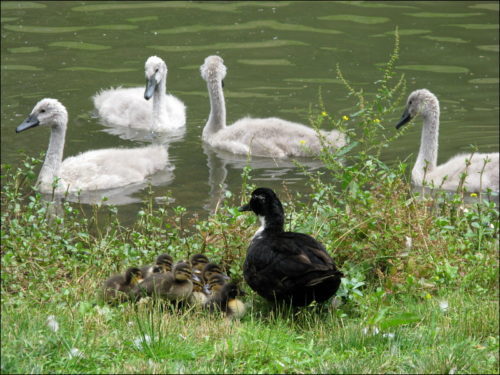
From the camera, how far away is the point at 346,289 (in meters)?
5.60

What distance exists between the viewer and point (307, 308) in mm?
5555

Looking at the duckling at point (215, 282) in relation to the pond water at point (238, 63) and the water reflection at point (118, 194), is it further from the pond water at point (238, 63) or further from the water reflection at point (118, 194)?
the water reflection at point (118, 194)

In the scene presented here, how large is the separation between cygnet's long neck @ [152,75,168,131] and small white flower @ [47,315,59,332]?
7258 mm

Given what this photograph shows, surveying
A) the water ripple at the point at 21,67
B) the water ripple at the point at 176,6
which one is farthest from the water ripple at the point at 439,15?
the water ripple at the point at 21,67

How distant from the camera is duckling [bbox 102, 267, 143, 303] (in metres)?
5.69

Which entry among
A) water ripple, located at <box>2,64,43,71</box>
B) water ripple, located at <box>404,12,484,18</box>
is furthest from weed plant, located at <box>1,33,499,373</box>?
water ripple, located at <box>404,12,484,18</box>

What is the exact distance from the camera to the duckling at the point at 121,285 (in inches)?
224

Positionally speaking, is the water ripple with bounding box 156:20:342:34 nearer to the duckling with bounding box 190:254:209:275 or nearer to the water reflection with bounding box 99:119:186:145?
the water reflection with bounding box 99:119:186:145

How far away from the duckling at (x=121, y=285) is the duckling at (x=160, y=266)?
0.19ft

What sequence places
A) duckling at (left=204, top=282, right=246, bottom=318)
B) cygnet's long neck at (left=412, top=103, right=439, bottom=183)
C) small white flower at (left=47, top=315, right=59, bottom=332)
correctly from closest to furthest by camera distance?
small white flower at (left=47, top=315, right=59, bottom=332) < duckling at (left=204, top=282, right=246, bottom=318) < cygnet's long neck at (left=412, top=103, right=439, bottom=183)

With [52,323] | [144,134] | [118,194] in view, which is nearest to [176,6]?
[144,134]

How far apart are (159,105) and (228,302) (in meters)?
6.65

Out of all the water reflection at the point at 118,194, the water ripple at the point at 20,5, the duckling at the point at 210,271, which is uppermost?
the water ripple at the point at 20,5

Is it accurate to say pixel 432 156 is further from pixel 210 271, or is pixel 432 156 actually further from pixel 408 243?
pixel 210 271
